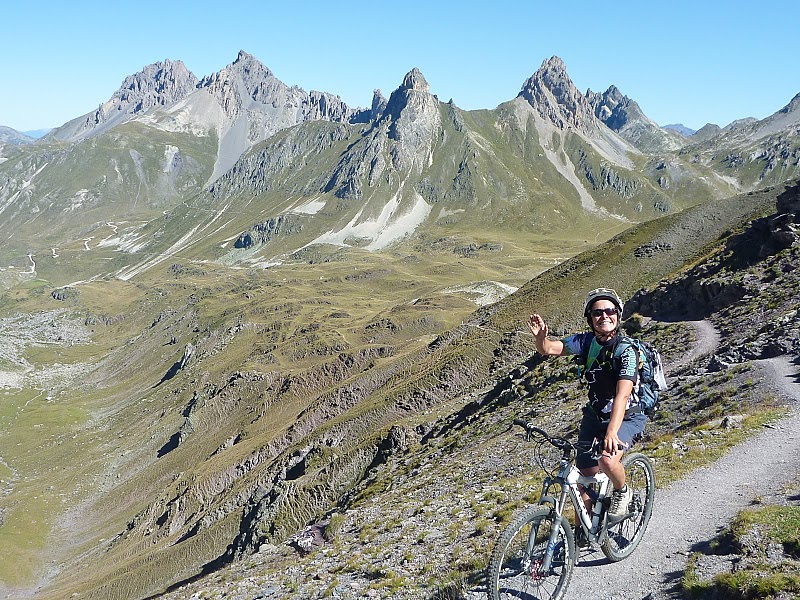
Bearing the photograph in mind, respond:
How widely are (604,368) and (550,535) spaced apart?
3009mm

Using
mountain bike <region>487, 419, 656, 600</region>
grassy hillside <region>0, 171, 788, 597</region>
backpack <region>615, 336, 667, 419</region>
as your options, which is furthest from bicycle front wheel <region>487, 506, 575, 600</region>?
grassy hillside <region>0, 171, 788, 597</region>

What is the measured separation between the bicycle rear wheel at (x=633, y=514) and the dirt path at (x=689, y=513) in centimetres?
25

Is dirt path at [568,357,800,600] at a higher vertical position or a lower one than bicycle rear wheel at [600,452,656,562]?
lower

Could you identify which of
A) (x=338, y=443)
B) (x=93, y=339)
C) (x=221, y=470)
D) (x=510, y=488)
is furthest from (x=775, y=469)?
(x=93, y=339)

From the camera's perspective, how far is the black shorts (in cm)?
959

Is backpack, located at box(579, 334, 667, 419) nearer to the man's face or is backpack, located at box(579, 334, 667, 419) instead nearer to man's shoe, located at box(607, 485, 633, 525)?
the man's face

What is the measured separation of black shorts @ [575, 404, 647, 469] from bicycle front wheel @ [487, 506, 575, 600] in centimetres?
109

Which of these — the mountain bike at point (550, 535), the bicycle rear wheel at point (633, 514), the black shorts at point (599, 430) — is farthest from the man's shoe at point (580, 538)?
the black shorts at point (599, 430)

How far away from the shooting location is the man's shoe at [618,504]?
33.8 feet

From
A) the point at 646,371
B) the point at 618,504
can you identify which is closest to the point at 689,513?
the point at 618,504

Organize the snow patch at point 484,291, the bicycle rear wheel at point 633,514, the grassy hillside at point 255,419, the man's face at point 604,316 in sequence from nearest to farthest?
the man's face at point 604,316, the bicycle rear wheel at point 633,514, the grassy hillside at point 255,419, the snow patch at point 484,291

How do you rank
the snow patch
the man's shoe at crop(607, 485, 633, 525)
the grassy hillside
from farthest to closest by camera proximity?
the snow patch < the grassy hillside < the man's shoe at crop(607, 485, 633, 525)

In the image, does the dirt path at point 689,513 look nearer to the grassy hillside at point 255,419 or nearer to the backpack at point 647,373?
the backpack at point 647,373

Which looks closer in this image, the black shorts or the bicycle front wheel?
the bicycle front wheel
